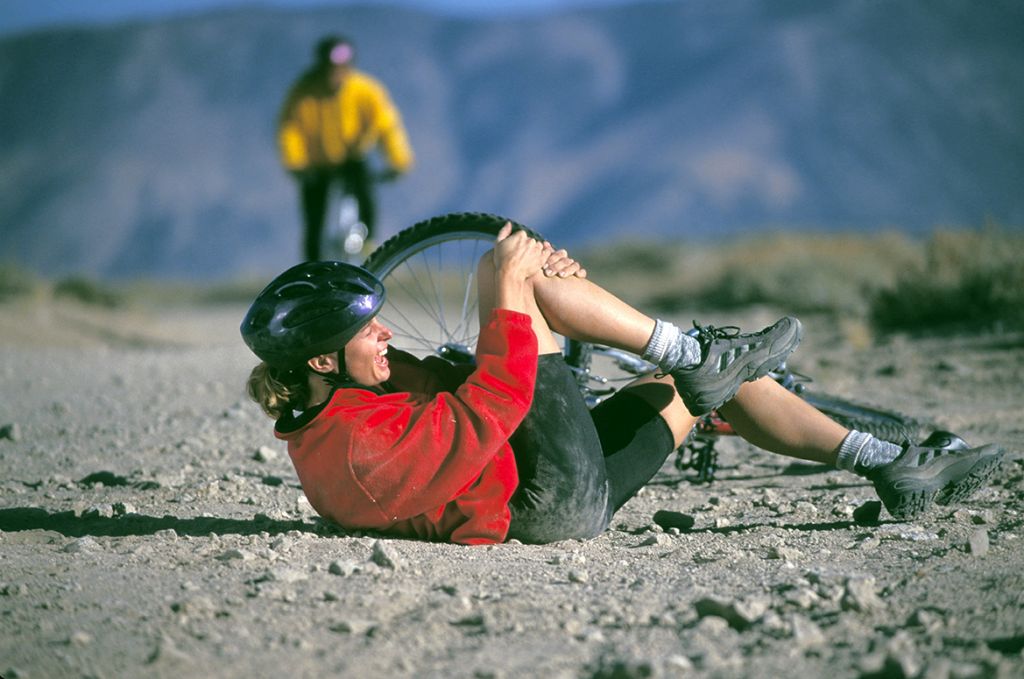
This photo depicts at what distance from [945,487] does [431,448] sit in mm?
1713

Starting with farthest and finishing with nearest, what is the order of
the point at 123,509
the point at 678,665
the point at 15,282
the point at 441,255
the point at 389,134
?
the point at 15,282, the point at 389,134, the point at 441,255, the point at 123,509, the point at 678,665

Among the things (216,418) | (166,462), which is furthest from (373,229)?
(166,462)

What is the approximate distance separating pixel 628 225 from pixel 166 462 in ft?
229

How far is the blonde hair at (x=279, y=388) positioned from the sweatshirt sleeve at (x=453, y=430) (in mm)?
301

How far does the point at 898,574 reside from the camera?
133 inches

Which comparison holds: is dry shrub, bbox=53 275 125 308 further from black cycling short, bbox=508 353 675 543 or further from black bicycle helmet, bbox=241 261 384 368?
black cycling short, bbox=508 353 675 543

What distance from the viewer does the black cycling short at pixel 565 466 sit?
362cm

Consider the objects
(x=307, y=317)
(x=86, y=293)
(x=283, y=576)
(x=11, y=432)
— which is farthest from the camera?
(x=86, y=293)

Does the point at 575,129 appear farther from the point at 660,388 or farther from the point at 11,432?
the point at 660,388

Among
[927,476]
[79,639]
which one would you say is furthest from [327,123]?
[79,639]

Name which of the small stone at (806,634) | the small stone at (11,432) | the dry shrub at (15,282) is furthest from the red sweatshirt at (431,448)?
the dry shrub at (15,282)

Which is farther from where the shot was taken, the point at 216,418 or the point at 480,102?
the point at 480,102

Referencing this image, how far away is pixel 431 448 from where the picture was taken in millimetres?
3396

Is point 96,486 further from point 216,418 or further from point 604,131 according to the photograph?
point 604,131
